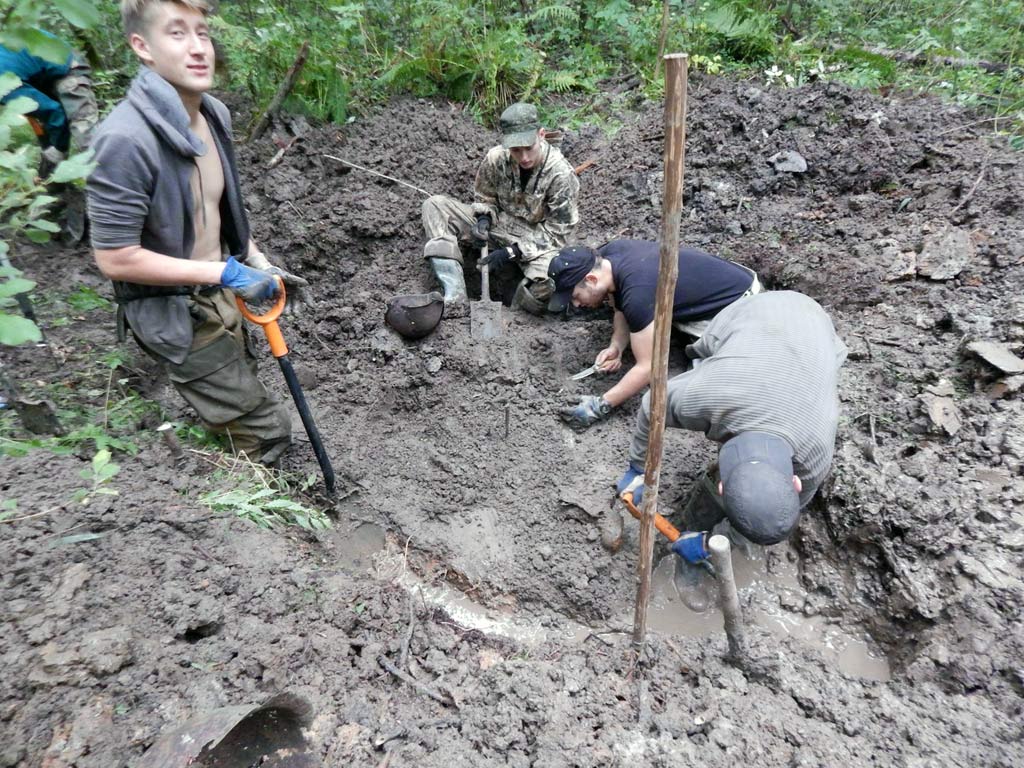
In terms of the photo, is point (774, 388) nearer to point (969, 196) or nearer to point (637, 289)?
point (637, 289)

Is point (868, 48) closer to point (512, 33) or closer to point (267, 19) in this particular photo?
point (512, 33)

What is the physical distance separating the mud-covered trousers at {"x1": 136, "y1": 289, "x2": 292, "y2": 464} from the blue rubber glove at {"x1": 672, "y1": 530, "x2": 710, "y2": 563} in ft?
7.13

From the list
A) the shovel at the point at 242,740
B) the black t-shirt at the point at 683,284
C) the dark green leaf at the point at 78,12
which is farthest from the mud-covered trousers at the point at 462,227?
the shovel at the point at 242,740

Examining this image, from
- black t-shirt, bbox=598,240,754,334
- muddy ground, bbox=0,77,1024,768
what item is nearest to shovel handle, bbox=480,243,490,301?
muddy ground, bbox=0,77,1024,768

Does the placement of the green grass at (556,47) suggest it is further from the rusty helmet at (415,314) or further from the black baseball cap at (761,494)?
the black baseball cap at (761,494)

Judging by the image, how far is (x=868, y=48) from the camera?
6004mm

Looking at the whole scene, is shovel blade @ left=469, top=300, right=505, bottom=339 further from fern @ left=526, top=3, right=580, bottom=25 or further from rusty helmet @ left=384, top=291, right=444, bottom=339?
fern @ left=526, top=3, right=580, bottom=25

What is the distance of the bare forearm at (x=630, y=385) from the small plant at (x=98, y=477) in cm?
253

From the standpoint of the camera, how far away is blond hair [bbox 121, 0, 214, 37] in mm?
1979

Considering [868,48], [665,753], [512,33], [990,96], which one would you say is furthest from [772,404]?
[868,48]

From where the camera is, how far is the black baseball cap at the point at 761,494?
203cm

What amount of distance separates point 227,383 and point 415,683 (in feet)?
5.56

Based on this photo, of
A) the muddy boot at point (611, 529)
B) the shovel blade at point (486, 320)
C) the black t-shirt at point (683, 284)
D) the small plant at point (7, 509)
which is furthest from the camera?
the shovel blade at point (486, 320)

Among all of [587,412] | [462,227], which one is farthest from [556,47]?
[587,412]
